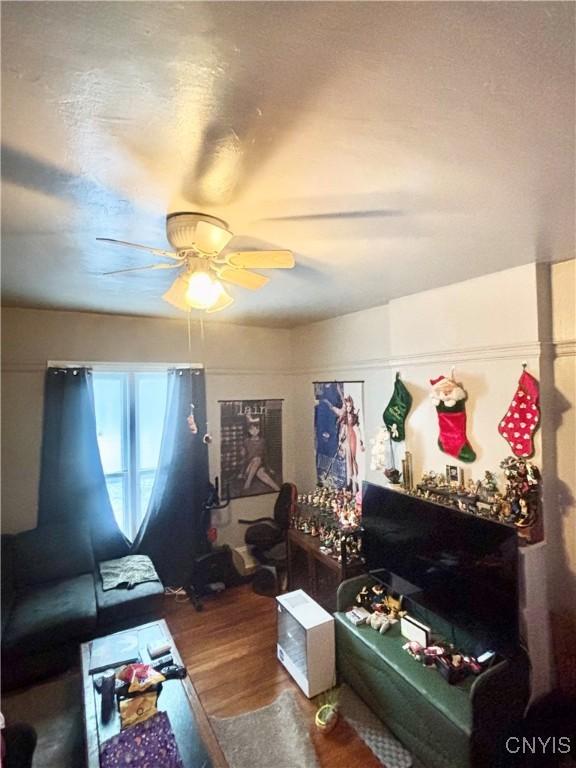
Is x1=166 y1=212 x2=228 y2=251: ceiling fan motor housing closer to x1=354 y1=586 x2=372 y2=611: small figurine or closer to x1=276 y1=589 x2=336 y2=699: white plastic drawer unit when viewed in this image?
x1=276 y1=589 x2=336 y2=699: white plastic drawer unit

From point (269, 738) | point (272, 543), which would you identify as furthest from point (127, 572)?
point (269, 738)

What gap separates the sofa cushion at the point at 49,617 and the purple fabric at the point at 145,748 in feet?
3.52

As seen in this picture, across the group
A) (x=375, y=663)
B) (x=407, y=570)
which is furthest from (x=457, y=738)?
(x=407, y=570)

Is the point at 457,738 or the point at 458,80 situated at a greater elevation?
the point at 458,80

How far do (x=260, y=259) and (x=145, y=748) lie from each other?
7.21 feet

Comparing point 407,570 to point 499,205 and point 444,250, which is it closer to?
point 444,250

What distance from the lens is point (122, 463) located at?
3596 millimetres

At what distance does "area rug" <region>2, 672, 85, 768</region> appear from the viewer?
198 cm

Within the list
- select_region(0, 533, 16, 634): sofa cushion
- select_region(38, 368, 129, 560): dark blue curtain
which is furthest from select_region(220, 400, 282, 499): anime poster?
select_region(0, 533, 16, 634): sofa cushion

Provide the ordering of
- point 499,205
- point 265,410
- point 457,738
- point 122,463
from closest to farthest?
point 499,205 → point 457,738 → point 122,463 → point 265,410

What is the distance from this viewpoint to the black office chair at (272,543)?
355 centimetres

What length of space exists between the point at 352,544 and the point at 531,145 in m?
2.57

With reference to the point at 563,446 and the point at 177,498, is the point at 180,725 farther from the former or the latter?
the point at 563,446
